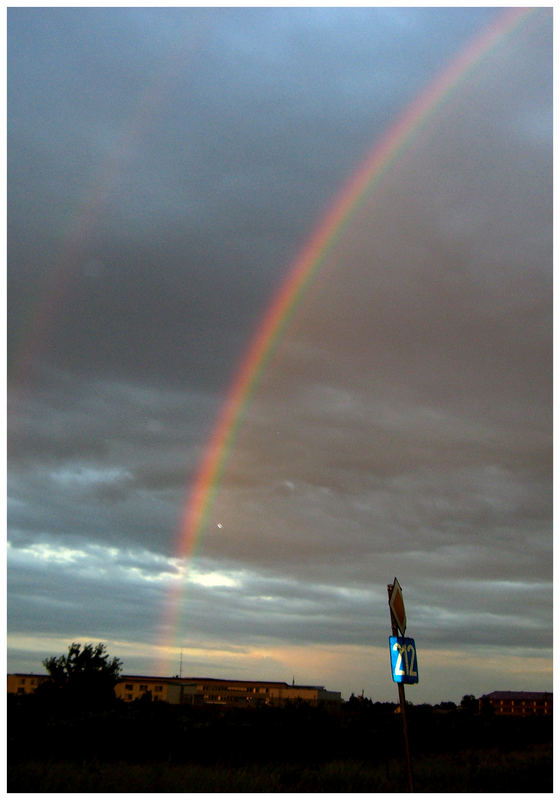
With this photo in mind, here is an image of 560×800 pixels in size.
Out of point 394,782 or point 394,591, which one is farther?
point 394,782

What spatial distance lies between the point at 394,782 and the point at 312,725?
14.9 metres

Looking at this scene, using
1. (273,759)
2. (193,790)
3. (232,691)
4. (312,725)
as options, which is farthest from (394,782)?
(232,691)

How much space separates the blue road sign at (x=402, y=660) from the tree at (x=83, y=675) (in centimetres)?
6230

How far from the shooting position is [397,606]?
10.3 meters

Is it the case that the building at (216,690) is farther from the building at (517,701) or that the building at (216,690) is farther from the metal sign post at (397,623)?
the metal sign post at (397,623)

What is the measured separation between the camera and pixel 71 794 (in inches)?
557

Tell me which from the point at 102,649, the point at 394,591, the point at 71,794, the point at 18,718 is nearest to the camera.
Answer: the point at 394,591

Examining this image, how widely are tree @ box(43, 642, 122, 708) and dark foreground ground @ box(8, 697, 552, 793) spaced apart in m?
35.9

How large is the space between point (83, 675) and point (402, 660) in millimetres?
67302

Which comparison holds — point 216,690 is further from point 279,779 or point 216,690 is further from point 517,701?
point 279,779

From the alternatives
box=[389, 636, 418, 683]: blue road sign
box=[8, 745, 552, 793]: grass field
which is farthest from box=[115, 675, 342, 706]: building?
box=[389, 636, 418, 683]: blue road sign

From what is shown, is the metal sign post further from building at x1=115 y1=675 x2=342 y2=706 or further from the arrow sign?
building at x1=115 y1=675 x2=342 y2=706

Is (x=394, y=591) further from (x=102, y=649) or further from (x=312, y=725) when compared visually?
(x=102, y=649)

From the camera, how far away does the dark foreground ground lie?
17.0 m
